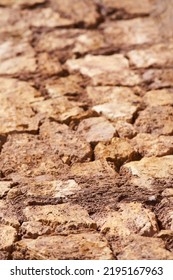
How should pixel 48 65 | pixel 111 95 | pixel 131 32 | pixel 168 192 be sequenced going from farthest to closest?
pixel 131 32
pixel 48 65
pixel 111 95
pixel 168 192

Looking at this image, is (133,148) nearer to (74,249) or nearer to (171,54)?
(74,249)

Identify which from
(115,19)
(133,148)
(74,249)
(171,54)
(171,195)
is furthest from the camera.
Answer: (115,19)

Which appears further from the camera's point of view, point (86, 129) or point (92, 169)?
point (86, 129)

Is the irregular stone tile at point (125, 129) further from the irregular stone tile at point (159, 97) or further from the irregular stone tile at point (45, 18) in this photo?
the irregular stone tile at point (45, 18)

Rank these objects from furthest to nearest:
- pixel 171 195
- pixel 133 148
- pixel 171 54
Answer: pixel 171 54 → pixel 133 148 → pixel 171 195

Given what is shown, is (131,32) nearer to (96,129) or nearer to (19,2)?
(19,2)

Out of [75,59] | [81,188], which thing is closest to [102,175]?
[81,188]

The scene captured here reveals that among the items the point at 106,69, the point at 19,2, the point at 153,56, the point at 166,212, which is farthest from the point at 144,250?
the point at 19,2

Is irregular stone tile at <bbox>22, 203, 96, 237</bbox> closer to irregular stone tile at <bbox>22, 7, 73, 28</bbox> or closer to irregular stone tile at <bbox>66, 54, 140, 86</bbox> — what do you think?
irregular stone tile at <bbox>66, 54, 140, 86</bbox>
